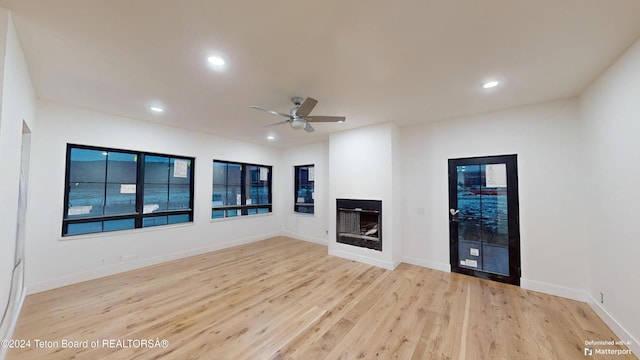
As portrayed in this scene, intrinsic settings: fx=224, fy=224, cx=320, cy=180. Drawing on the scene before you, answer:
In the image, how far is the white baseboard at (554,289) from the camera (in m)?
2.96

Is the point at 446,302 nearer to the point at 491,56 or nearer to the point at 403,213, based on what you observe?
the point at 403,213

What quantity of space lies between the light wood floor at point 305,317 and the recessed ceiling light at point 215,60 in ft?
9.10

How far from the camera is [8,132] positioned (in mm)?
1812

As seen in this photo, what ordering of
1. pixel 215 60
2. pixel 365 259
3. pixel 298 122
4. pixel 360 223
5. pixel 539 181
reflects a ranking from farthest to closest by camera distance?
pixel 360 223
pixel 365 259
pixel 539 181
pixel 298 122
pixel 215 60

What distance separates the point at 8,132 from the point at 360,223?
4531 mm

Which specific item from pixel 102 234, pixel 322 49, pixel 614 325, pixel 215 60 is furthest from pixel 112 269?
pixel 614 325

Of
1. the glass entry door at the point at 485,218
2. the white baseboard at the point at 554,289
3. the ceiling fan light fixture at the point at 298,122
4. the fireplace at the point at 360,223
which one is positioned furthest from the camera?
the fireplace at the point at 360,223

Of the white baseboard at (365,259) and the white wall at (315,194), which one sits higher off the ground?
the white wall at (315,194)

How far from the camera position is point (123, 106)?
139 inches

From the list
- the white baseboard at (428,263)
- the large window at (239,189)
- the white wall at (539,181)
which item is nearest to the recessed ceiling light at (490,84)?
the white wall at (539,181)

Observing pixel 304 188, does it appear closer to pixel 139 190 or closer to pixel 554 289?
pixel 139 190

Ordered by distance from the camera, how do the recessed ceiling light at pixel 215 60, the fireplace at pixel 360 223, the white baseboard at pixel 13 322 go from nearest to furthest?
the white baseboard at pixel 13 322 → the recessed ceiling light at pixel 215 60 → the fireplace at pixel 360 223

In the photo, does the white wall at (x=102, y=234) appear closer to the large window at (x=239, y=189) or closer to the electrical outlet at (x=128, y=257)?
the electrical outlet at (x=128, y=257)

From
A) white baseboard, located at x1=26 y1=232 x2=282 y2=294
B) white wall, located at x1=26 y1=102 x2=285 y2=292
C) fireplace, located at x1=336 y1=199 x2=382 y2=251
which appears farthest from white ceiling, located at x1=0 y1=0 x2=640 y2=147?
white baseboard, located at x1=26 y1=232 x2=282 y2=294
